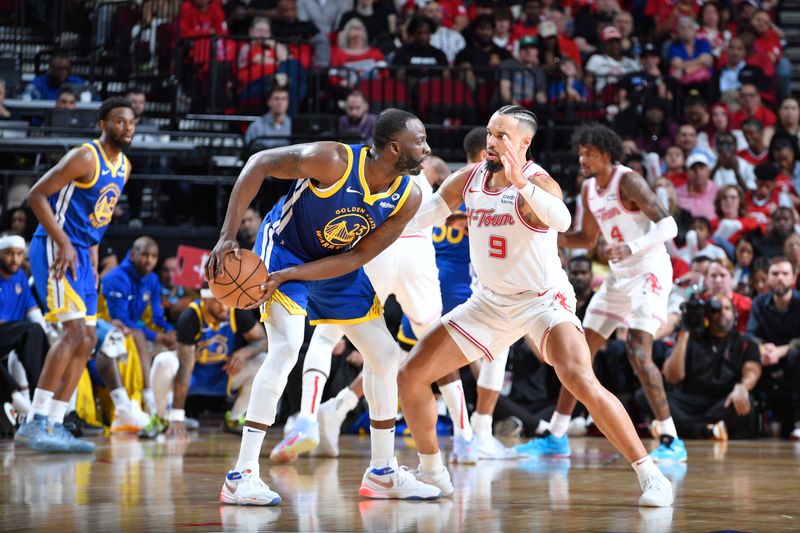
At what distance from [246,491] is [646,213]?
3.38m

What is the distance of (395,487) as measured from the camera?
512 centimetres

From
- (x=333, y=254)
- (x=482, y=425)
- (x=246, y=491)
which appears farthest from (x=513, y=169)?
(x=482, y=425)

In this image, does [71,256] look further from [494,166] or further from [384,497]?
[494,166]

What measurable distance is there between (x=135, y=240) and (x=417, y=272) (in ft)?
14.0

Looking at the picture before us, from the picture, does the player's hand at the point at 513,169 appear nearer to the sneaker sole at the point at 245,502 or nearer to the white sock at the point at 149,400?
the sneaker sole at the point at 245,502

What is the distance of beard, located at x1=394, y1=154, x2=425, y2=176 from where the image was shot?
502 centimetres

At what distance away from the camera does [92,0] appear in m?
13.8

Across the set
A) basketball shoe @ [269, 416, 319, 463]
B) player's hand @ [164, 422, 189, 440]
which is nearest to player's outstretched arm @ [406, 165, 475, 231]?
basketball shoe @ [269, 416, 319, 463]

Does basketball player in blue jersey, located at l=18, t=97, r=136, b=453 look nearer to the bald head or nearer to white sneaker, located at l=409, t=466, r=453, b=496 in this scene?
the bald head

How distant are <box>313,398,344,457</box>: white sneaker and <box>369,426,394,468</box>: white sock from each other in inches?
79.3

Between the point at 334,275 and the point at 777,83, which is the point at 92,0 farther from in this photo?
the point at 334,275

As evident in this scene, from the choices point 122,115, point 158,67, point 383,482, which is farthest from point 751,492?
point 158,67

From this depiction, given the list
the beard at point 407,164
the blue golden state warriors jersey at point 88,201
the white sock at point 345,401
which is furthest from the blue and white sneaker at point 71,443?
the beard at point 407,164

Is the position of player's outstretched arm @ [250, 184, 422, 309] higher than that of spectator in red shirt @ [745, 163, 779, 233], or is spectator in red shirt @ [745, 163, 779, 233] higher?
spectator in red shirt @ [745, 163, 779, 233]
